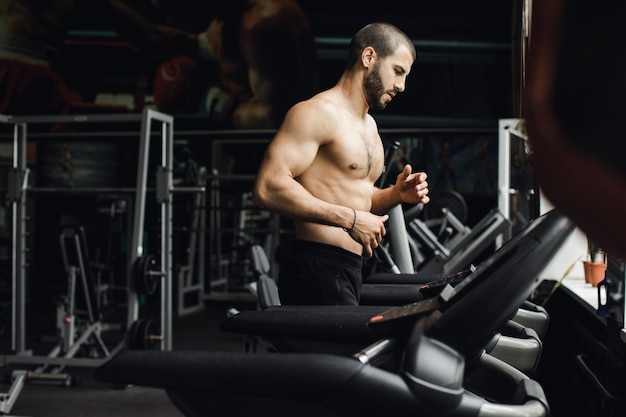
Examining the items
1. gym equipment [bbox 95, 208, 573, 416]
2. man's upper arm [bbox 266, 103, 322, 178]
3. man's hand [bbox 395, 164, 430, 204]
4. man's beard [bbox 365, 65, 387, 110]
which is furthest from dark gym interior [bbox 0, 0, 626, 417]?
man's beard [bbox 365, 65, 387, 110]

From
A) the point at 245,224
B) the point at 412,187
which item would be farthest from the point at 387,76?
the point at 245,224

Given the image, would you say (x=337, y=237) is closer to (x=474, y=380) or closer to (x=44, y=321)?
(x=474, y=380)

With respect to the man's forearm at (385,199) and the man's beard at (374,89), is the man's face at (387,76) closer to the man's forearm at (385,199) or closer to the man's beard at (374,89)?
the man's beard at (374,89)

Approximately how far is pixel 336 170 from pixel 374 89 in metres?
0.27

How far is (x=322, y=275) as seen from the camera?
2.03 metres

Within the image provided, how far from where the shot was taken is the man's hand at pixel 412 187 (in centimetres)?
187

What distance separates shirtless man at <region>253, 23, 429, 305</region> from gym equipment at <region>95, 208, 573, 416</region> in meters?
0.86

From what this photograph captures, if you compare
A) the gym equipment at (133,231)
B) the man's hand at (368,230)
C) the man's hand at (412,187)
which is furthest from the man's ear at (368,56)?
the gym equipment at (133,231)

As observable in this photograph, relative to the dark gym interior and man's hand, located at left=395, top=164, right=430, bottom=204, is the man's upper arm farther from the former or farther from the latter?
the dark gym interior

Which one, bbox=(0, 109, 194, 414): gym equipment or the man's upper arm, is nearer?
the man's upper arm

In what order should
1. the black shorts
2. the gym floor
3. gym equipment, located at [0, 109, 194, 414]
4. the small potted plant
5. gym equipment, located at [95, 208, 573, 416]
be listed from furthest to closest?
1. gym equipment, located at [0, 109, 194, 414]
2. the gym floor
3. the small potted plant
4. the black shorts
5. gym equipment, located at [95, 208, 573, 416]

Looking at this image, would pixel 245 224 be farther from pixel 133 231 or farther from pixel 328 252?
pixel 328 252

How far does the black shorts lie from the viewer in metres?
2.03

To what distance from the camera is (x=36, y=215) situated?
8383 millimetres
